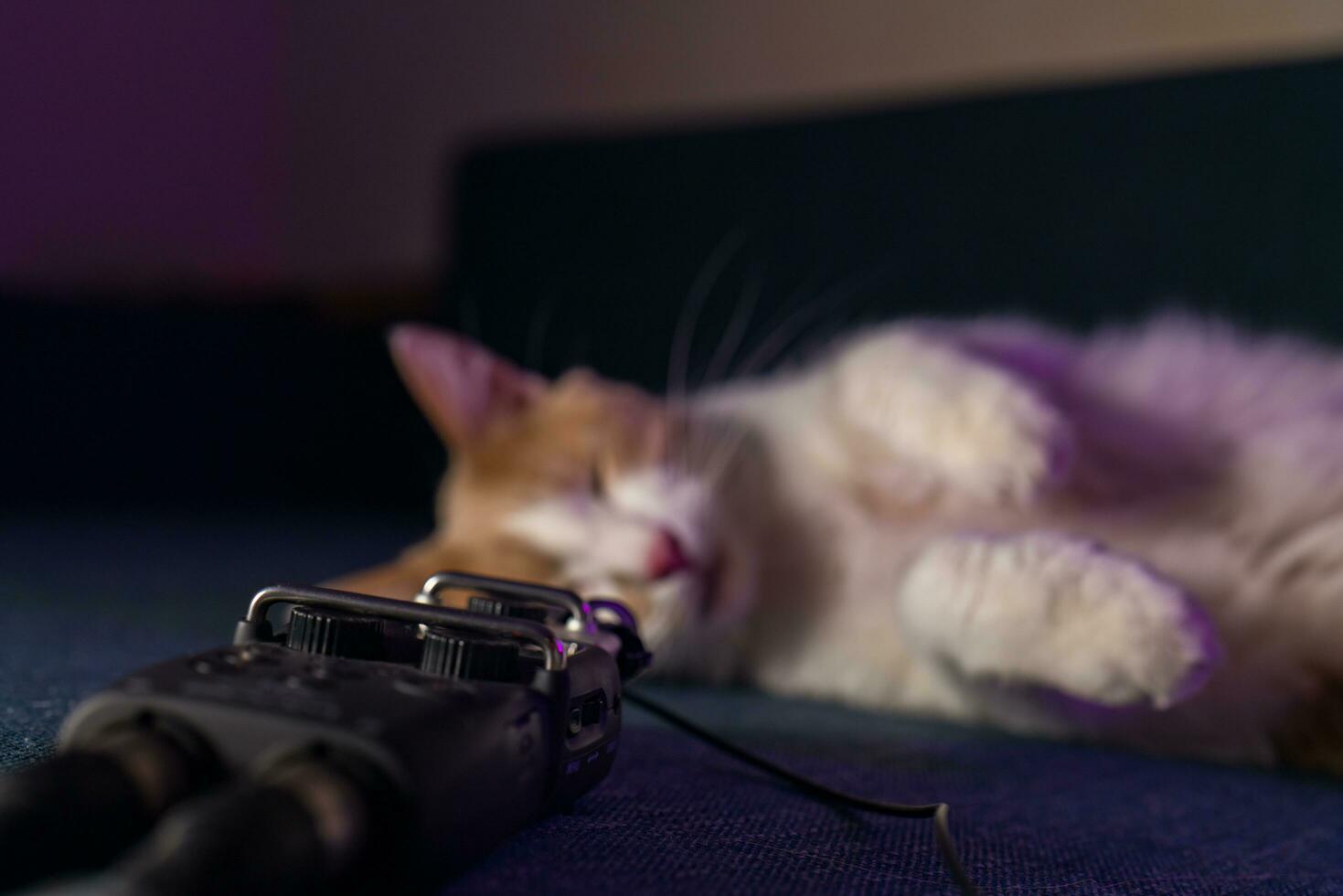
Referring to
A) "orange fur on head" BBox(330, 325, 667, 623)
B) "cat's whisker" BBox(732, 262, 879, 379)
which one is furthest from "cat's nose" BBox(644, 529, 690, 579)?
"cat's whisker" BBox(732, 262, 879, 379)

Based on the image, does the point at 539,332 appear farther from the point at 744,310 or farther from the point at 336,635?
the point at 336,635

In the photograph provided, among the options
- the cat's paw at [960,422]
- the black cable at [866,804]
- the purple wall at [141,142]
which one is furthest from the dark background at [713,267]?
the black cable at [866,804]

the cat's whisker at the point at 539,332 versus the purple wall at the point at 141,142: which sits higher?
the purple wall at the point at 141,142

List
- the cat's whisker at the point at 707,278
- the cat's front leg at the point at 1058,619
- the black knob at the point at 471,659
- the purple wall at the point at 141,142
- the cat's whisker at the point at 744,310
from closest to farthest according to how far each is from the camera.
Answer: the black knob at the point at 471,659 → the cat's front leg at the point at 1058,619 → the cat's whisker at the point at 744,310 → the cat's whisker at the point at 707,278 → the purple wall at the point at 141,142

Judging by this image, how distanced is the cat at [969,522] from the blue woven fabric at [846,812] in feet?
0.22

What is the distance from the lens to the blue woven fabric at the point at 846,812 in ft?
1.87

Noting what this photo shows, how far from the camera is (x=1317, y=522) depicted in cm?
108

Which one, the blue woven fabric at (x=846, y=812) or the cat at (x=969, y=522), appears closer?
the blue woven fabric at (x=846, y=812)

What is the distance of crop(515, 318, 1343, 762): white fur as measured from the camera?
0.94 meters

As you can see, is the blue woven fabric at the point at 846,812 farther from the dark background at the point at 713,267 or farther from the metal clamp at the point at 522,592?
the dark background at the point at 713,267

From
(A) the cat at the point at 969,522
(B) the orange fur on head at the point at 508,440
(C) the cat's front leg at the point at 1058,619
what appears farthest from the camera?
(B) the orange fur on head at the point at 508,440

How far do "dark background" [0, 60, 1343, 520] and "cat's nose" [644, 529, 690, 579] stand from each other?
130 centimetres

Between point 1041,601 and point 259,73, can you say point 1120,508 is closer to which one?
point 1041,601

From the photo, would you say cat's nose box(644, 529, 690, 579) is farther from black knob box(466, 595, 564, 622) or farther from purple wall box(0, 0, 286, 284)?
purple wall box(0, 0, 286, 284)
